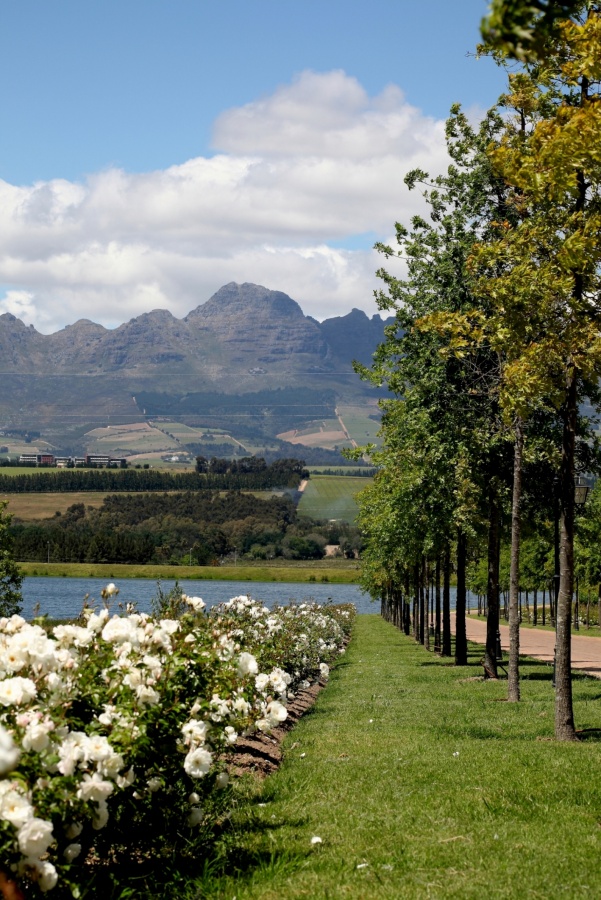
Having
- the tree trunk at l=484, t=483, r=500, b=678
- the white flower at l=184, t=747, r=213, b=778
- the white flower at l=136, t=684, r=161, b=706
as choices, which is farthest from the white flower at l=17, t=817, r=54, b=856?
the tree trunk at l=484, t=483, r=500, b=678

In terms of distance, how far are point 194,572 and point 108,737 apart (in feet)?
497

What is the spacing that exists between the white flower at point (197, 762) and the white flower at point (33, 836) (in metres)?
1.45

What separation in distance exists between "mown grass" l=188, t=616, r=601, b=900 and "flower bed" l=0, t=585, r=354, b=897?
1.80ft

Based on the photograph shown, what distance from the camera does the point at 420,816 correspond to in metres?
7.80

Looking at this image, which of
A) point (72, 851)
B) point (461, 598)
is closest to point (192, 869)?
point (72, 851)

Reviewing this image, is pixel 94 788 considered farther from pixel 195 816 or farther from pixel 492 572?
pixel 492 572

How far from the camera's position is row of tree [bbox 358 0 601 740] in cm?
1042

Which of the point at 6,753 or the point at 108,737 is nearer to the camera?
the point at 6,753

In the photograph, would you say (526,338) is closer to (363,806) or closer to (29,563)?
(363,806)

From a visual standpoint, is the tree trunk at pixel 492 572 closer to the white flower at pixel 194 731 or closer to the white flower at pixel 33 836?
the white flower at pixel 194 731

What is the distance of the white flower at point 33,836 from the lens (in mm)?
4332

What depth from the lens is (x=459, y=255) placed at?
21000 mm

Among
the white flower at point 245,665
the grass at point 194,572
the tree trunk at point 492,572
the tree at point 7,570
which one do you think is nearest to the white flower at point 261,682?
the white flower at point 245,665

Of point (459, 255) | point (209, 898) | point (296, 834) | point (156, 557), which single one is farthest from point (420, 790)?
point (156, 557)
